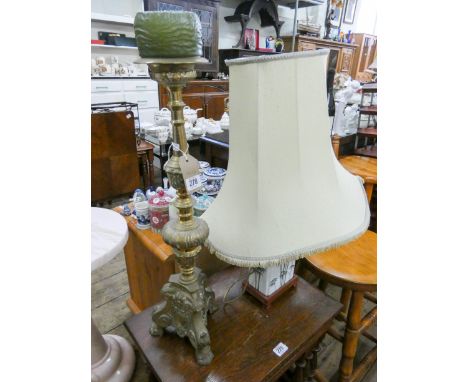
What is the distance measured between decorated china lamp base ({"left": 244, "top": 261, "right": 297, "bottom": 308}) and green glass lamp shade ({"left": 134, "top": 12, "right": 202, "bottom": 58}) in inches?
22.7

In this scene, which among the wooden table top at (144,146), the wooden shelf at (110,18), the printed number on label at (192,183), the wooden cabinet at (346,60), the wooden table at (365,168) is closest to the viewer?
the printed number on label at (192,183)

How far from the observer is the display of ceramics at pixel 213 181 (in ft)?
3.96

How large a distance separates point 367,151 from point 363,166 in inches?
15.0

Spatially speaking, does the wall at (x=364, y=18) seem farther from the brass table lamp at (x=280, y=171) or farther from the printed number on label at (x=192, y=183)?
the printed number on label at (x=192, y=183)

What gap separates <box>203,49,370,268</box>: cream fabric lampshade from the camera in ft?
1.67

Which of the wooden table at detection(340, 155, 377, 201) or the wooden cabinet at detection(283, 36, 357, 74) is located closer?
the wooden table at detection(340, 155, 377, 201)

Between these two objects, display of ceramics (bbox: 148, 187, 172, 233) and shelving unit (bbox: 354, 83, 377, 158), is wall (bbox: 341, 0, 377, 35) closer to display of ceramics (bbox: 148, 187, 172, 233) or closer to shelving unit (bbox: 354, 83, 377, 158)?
shelving unit (bbox: 354, 83, 377, 158)

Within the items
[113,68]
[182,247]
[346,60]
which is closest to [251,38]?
[113,68]

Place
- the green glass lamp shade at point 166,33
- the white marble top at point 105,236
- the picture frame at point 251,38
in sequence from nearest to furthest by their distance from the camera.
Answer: the green glass lamp shade at point 166,33
the white marble top at point 105,236
the picture frame at point 251,38

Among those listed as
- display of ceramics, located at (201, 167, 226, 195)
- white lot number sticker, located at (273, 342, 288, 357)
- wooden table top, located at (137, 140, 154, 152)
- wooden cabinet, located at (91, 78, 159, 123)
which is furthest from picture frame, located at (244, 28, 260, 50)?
white lot number sticker, located at (273, 342, 288, 357)

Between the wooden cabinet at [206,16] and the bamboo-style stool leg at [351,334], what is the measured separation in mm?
3292

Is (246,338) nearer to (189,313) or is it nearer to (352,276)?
(189,313)

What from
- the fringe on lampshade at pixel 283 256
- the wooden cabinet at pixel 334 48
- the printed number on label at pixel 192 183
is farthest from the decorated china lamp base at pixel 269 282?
the wooden cabinet at pixel 334 48

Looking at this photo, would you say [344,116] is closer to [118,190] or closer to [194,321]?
[194,321]
